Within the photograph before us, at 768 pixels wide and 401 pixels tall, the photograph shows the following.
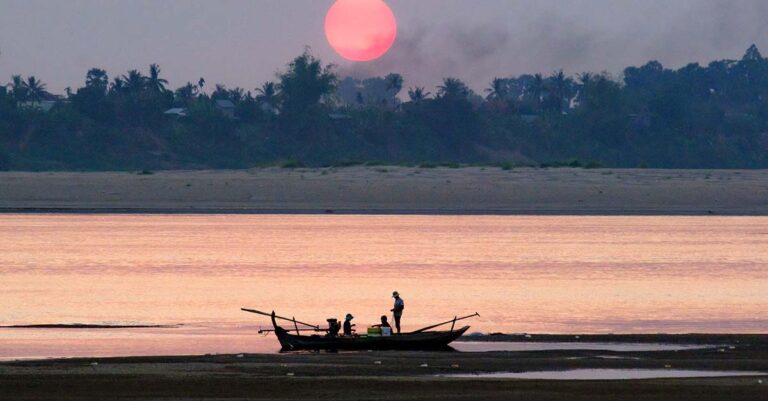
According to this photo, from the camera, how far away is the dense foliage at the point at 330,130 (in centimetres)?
15775

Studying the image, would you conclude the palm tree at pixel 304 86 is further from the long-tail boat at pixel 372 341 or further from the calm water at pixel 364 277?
the long-tail boat at pixel 372 341

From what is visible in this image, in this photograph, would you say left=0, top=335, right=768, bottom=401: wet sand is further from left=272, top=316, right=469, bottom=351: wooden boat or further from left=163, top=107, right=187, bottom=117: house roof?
left=163, top=107, right=187, bottom=117: house roof

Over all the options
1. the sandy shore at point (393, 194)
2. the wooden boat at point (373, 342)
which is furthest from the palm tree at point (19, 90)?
the wooden boat at point (373, 342)

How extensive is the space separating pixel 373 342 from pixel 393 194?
68.8m

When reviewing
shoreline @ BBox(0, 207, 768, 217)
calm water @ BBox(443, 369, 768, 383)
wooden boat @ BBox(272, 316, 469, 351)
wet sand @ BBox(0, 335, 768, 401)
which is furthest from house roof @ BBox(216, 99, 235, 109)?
calm water @ BBox(443, 369, 768, 383)

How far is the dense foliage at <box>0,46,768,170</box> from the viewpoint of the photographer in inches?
6211

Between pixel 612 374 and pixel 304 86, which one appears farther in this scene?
pixel 304 86

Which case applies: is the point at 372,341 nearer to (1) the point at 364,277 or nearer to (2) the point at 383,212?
(1) the point at 364,277

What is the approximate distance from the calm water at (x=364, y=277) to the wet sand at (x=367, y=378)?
4.44 meters

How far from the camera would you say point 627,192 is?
333 feet

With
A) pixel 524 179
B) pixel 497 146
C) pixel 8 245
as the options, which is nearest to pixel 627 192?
pixel 524 179

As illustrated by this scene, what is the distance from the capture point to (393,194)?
10012cm

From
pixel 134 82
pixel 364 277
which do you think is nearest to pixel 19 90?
pixel 134 82

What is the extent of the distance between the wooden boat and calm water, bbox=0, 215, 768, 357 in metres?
1.55
